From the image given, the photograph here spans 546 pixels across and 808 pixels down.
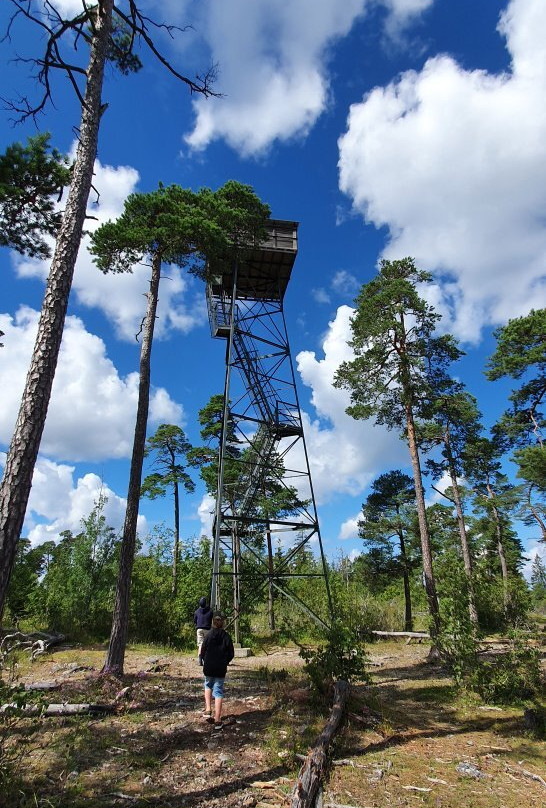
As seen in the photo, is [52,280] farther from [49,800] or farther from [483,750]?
[483,750]

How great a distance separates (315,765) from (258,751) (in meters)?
1.31

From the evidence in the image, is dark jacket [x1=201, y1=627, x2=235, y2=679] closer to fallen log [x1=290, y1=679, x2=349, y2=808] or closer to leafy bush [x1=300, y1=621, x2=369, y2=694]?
fallen log [x1=290, y1=679, x2=349, y2=808]

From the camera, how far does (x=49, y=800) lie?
434 cm

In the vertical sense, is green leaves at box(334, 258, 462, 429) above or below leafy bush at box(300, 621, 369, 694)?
above

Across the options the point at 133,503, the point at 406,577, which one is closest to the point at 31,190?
the point at 133,503

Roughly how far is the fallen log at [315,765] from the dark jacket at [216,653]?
1.76m

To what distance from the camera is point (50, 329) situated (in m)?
5.68

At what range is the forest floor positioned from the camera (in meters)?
4.76

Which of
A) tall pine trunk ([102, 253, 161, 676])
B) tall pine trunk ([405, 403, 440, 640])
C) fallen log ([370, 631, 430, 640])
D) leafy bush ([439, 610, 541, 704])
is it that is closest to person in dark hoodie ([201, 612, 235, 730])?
tall pine trunk ([102, 253, 161, 676])

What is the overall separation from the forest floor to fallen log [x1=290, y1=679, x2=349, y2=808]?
0.59 ft

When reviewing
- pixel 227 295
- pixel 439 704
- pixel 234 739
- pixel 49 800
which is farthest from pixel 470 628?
pixel 227 295

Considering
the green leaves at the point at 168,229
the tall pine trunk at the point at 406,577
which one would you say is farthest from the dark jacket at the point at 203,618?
the tall pine trunk at the point at 406,577

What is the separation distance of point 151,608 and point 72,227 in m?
15.8

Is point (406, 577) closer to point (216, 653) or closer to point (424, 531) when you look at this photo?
point (424, 531)
